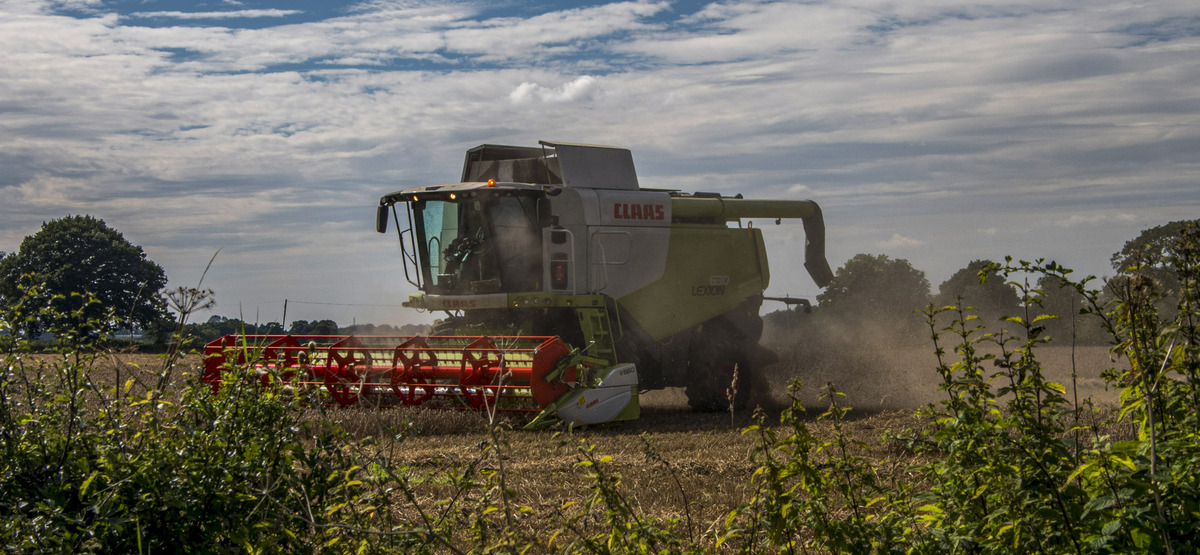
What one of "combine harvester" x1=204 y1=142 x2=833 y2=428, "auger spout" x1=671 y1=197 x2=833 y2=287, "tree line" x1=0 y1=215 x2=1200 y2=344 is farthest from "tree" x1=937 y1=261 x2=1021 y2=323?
"combine harvester" x1=204 y1=142 x2=833 y2=428

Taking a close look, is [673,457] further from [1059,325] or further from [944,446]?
[1059,325]

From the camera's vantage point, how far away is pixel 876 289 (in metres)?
19.9

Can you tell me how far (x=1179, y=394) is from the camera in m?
2.55

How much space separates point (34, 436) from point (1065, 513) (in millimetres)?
2784

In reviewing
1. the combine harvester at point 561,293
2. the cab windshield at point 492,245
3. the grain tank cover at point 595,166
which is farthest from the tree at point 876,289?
the cab windshield at point 492,245

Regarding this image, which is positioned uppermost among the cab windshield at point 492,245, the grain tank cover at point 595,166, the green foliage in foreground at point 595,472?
the grain tank cover at point 595,166

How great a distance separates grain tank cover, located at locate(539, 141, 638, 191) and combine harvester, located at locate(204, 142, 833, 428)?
0.02 meters

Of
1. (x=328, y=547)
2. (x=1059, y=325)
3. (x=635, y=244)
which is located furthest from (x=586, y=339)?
(x=1059, y=325)

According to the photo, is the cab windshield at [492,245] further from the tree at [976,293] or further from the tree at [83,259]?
the tree at [83,259]

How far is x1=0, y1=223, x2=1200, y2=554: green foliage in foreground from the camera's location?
220 cm

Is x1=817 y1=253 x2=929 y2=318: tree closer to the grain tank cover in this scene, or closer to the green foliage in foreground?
the grain tank cover

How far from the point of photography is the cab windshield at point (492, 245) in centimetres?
952

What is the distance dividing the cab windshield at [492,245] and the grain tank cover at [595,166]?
64 cm

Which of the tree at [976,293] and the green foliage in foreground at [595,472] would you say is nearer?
the green foliage in foreground at [595,472]
